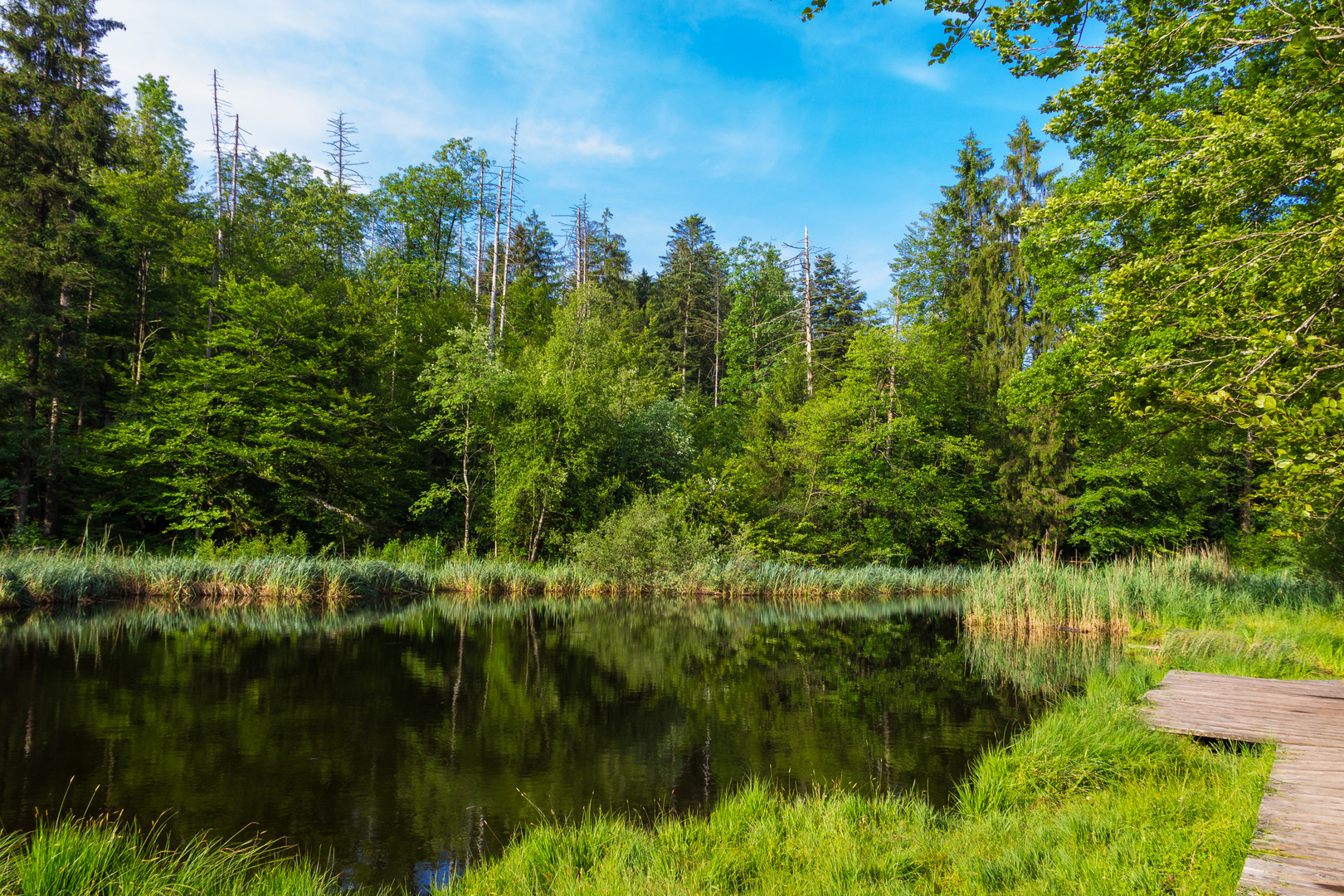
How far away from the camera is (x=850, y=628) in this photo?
15.3m

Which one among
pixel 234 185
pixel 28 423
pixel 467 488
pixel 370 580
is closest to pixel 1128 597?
pixel 370 580

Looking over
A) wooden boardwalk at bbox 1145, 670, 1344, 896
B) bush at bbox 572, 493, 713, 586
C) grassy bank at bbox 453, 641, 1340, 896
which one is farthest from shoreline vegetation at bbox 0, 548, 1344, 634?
grassy bank at bbox 453, 641, 1340, 896

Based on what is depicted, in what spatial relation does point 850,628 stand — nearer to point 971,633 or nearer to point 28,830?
point 971,633

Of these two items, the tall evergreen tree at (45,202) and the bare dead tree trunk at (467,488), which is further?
the bare dead tree trunk at (467,488)

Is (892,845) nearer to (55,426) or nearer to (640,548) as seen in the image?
(640,548)

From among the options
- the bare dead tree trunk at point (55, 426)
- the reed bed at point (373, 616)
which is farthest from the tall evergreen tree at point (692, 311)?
the bare dead tree trunk at point (55, 426)

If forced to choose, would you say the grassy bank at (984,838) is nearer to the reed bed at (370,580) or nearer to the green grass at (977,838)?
the green grass at (977,838)

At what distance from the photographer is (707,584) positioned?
71.6 feet

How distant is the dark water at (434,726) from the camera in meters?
4.88

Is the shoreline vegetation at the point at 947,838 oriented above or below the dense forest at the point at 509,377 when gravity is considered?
below

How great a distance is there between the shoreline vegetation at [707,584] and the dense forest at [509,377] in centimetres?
129

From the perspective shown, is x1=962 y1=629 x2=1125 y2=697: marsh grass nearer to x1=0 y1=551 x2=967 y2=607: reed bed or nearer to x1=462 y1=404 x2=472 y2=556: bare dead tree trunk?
x1=0 y1=551 x2=967 y2=607: reed bed

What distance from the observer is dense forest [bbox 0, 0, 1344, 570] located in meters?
16.5

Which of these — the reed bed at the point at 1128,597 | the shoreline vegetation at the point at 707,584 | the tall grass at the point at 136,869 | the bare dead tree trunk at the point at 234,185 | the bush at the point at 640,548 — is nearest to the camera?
the tall grass at the point at 136,869
